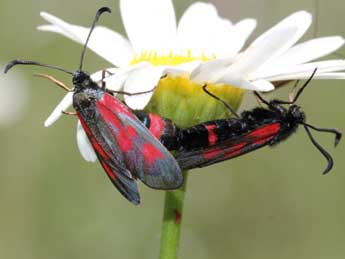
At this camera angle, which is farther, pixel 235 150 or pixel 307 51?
pixel 307 51

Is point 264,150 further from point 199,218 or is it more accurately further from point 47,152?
point 47,152

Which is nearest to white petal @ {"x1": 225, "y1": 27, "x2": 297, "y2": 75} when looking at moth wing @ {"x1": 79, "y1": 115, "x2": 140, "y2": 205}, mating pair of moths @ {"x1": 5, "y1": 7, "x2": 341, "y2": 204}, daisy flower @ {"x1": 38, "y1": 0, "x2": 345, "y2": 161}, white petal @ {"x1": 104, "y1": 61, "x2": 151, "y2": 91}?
daisy flower @ {"x1": 38, "y1": 0, "x2": 345, "y2": 161}

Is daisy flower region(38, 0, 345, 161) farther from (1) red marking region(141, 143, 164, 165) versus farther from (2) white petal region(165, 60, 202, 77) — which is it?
(1) red marking region(141, 143, 164, 165)

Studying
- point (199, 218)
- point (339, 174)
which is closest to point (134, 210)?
point (199, 218)

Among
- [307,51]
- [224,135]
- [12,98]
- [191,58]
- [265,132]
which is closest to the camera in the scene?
[224,135]

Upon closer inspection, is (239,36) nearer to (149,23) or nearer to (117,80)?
(149,23)

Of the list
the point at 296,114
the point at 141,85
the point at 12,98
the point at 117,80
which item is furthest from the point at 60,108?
the point at 12,98

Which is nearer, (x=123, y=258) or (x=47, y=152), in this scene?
(x=123, y=258)
